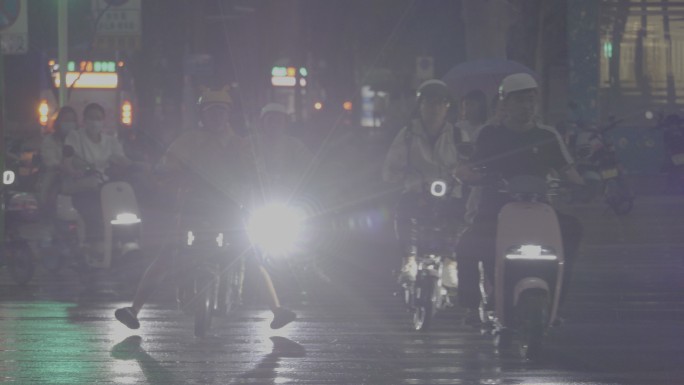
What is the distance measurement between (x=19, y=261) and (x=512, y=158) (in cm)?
696

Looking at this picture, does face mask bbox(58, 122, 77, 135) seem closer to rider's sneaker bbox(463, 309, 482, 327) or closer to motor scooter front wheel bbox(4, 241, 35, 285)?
motor scooter front wheel bbox(4, 241, 35, 285)

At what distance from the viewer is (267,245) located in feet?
44.2

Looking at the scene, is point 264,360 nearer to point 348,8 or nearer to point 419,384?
point 419,384

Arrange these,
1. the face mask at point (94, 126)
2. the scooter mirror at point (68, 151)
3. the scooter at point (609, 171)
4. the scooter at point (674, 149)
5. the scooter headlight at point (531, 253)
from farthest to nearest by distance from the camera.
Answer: the scooter at point (674, 149)
the scooter at point (609, 171)
the face mask at point (94, 126)
the scooter mirror at point (68, 151)
the scooter headlight at point (531, 253)

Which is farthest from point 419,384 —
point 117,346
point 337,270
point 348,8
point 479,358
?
point 348,8

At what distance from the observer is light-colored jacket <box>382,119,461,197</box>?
13.1 m

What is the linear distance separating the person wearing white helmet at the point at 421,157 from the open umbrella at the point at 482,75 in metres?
13.4

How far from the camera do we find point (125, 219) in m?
16.7

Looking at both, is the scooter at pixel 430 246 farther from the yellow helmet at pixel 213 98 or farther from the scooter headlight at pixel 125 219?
the scooter headlight at pixel 125 219

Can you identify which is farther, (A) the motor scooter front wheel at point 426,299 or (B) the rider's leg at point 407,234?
(B) the rider's leg at point 407,234

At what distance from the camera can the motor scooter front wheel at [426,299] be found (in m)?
12.6

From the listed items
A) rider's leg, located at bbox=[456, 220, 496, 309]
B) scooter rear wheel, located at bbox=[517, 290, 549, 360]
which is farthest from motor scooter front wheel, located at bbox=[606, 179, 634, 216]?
scooter rear wheel, located at bbox=[517, 290, 549, 360]

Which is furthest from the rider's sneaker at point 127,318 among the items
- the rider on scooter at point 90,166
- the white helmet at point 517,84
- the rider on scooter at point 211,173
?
the rider on scooter at point 90,166

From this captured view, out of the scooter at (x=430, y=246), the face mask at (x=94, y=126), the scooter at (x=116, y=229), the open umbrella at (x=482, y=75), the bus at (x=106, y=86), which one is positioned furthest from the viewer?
the bus at (x=106, y=86)
